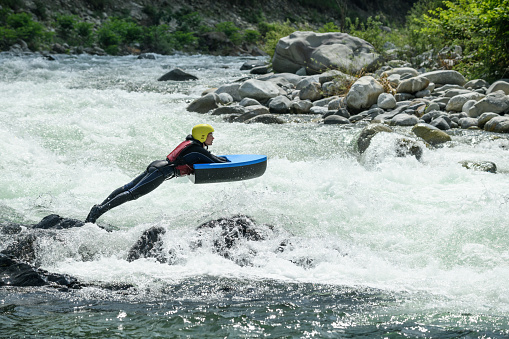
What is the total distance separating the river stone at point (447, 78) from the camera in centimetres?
1101

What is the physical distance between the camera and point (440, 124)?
850cm

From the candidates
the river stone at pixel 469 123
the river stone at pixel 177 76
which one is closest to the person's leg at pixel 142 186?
the river stone at pixel 469 123

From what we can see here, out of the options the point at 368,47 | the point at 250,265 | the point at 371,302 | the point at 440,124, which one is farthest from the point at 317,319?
the point at 368,47

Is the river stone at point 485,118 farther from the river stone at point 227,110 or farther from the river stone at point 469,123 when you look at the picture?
the river stone at point 227,110

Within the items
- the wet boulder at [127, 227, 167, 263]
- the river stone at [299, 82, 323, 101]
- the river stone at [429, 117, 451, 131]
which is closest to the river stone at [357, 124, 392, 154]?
the river stone at [429, 117, 451, 131]

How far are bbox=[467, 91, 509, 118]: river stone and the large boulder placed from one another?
12.6 feet

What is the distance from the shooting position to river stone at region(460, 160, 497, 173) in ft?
20.4

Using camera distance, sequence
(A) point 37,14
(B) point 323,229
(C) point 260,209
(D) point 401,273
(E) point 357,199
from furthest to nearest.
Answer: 1. (A) point 37,14
2. (E) point 357,199
3. (C) point 260,209
4. (B) point 323,229
5. (D) point 401,273

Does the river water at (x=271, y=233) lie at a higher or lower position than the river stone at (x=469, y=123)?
lower

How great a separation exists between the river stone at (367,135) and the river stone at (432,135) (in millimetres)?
628

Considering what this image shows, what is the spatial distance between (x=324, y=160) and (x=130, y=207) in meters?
2.75

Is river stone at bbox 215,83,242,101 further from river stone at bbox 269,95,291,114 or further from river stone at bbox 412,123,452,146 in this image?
river stone at bbox 412,123,452,146

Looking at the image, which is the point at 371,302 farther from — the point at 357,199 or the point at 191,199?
the point at 191,199

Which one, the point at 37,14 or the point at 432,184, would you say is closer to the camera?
the point at 432,184
